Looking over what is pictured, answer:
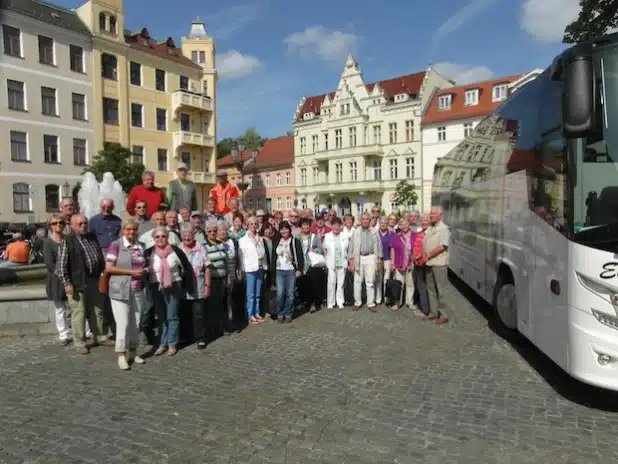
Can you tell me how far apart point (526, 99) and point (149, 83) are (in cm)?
4080

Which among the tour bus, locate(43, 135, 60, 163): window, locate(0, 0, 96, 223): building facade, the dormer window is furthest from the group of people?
the dormer window

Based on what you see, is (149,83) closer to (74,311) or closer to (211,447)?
(74,311)

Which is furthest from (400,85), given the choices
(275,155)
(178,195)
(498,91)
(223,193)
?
(178,195)

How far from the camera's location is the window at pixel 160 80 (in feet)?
141

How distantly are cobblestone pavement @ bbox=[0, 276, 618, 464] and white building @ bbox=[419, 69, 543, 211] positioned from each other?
1808 inches

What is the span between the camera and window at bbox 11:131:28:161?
33312 millimetres

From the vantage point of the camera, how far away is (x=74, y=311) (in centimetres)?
706

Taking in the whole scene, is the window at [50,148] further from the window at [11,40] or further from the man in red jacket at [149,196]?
the man in red jacket at [149,196]

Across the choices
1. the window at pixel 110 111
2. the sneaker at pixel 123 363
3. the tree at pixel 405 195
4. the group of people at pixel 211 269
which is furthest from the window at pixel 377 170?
the sneaker at pixel 123 363

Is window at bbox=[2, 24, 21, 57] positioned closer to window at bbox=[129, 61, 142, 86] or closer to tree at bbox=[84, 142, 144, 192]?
window at bbox=[129, 61, 142, 86]

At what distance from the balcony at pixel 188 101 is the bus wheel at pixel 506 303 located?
4075 centimetres

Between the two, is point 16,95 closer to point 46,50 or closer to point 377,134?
point 46,50

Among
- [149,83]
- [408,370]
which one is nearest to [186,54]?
[149,83]

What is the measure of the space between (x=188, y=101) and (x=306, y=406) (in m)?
A: 43.1
